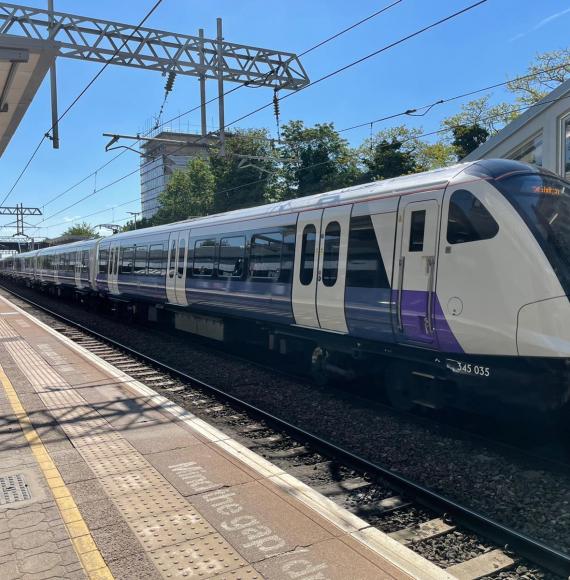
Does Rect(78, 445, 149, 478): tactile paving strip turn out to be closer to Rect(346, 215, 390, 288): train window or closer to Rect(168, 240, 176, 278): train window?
Rect(346, 215, 390, 288): train window

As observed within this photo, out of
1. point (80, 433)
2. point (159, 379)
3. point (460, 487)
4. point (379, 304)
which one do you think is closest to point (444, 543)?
point (460, 487)

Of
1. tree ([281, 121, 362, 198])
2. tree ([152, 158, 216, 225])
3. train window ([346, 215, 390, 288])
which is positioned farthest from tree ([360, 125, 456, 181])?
train window ([346, 215, 390, 288])

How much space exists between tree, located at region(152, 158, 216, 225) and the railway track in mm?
41021

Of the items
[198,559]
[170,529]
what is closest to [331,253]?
[170,529]

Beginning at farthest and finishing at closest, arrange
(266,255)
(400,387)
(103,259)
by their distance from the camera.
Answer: (103,259), (266,255), (400,387)

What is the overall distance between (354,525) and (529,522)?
1.51 metres

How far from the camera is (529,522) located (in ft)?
14.5

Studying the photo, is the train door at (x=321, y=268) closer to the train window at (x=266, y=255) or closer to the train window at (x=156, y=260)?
the train window at (x=266, y=255)

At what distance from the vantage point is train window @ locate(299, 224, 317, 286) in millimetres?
8453

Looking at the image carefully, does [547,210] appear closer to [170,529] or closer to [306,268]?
[306,268]

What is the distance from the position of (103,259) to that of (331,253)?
1518 cm

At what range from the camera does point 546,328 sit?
5.18m

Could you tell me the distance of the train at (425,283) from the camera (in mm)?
5363

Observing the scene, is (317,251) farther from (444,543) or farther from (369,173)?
(369,173)
